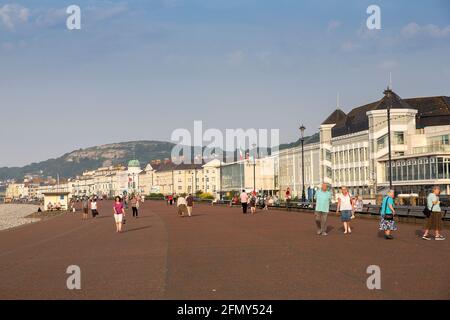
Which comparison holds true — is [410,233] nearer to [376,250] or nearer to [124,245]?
[376,250]

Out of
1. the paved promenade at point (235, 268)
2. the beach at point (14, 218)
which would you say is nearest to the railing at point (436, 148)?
the beach at point (14, 218)

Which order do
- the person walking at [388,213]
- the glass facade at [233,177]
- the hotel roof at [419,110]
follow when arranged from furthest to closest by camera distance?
the glass facade at [233,177], the hotel roof at [419,110], the person walking at [388,213]

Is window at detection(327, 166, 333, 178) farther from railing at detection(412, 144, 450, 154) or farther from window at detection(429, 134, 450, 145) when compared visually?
railing at detection(412, 144, 450, 154)

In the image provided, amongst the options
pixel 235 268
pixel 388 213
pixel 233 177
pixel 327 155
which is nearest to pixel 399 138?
pixel 327 155

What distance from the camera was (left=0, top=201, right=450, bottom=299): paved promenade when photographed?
10.9m

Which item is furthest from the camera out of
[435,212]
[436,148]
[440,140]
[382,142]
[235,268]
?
[382,142]

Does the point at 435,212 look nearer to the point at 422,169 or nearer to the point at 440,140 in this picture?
the point at 422,169

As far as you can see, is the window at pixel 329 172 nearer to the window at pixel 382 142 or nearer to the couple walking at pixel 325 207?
the window at pixel 382 142

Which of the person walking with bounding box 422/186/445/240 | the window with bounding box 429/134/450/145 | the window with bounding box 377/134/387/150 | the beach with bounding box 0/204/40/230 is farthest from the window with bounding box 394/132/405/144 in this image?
the person walking with bounding box 422/186/445/240

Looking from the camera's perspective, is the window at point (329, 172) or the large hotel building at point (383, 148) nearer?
the large hotel building at point (383, 148)

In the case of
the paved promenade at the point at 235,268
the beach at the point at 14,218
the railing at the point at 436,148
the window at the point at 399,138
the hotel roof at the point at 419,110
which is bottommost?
the beach at the point at 14,218

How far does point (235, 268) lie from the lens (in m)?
14.1

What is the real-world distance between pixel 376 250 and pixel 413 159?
6310 cm

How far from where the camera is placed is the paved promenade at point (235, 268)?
10883 millimetres
